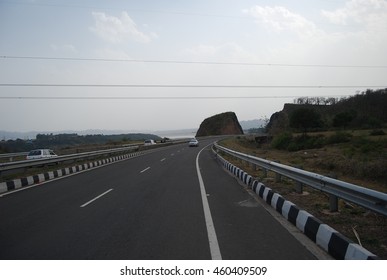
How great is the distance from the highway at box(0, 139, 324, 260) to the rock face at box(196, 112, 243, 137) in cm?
13593

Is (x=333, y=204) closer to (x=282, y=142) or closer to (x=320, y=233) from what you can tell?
(x=320, y=233)

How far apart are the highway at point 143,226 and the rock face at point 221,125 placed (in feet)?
446

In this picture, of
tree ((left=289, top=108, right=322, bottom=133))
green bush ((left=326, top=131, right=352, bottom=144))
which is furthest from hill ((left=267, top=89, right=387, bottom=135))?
green bush ((left=326, top=131, right=352, bottom=144))

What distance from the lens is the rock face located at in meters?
149

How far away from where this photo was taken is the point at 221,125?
493 feet

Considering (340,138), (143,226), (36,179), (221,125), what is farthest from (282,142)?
(221,125)

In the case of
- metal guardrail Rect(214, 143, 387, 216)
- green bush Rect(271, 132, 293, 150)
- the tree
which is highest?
the tree

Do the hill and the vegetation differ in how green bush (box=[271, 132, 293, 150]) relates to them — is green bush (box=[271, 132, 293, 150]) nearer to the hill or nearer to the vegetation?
the vegetation

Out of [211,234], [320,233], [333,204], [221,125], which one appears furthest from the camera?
[221,125]

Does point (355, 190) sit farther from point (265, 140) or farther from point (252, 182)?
point (265, 140)

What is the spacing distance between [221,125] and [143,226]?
143752 millimetres

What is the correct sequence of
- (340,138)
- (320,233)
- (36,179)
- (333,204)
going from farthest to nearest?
(340,138) → (36,179) → (333,204) → (320,233)

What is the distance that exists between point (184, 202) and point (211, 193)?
177 centimetres
